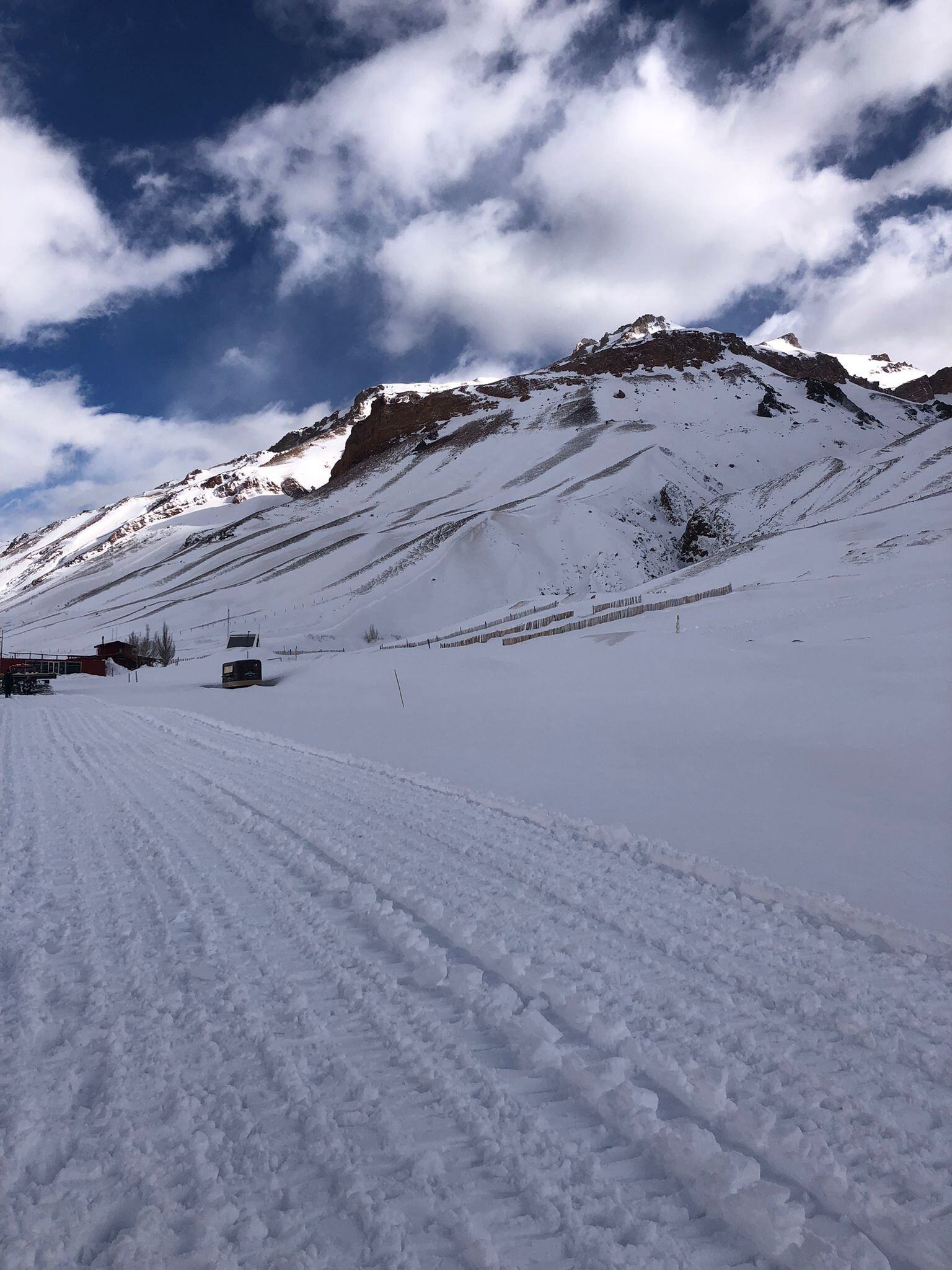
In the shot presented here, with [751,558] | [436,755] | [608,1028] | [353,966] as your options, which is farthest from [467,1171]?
[751,558]

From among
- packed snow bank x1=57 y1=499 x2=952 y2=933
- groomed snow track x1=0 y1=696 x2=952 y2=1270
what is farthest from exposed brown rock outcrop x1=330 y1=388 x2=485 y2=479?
groomed snow track x1=0 y1=696 x2=952 y2=1270

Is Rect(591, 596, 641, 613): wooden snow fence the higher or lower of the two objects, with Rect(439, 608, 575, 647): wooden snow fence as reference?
higher

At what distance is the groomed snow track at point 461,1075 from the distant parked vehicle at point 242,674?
2176 centimetres

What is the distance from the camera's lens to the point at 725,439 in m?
85.4

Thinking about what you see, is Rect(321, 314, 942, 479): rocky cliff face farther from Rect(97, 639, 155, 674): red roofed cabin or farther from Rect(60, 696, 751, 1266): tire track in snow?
Rect(60, 696, 751, 1266): tire track in snow

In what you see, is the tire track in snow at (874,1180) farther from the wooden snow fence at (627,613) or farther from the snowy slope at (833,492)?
the snowy slope at (833,492)

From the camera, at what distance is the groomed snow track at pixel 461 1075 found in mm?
1900

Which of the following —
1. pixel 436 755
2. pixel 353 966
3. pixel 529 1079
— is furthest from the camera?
pixel 436 755

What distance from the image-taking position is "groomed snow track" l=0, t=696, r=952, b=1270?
6.23 ft

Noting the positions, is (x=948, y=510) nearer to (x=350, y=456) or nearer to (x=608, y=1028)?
(x=608, y=1028)

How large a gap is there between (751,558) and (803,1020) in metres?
29.7

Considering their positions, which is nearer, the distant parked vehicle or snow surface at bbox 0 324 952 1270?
snow surface at bbox 0 324 952 1270

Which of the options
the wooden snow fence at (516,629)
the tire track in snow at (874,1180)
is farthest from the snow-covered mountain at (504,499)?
the tire track in snow at (874,1180)

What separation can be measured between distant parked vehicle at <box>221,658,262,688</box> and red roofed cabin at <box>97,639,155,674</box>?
804 inches
